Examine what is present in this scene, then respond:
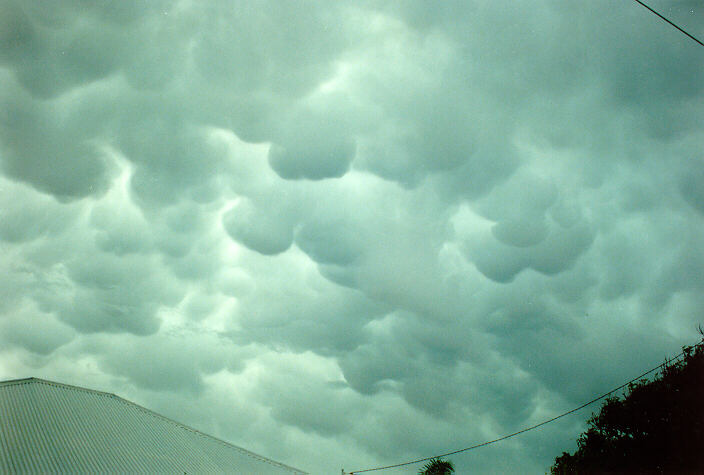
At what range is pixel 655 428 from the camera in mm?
41062

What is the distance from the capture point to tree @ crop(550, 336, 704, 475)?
125 ft

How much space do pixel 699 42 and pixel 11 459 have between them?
4207cm

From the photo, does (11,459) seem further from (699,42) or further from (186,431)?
(699,42)

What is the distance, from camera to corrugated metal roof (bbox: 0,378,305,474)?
1443 inches

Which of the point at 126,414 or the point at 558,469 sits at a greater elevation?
the point at 126,414

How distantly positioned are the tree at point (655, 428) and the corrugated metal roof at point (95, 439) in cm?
2750

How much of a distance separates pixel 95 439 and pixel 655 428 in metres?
42.6

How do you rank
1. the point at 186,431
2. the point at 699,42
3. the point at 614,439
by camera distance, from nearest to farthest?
the point at 699,42, the point at 614,439, the point at 186,431

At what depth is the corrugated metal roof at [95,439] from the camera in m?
36.7

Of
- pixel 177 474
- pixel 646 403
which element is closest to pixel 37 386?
pixel 177 474

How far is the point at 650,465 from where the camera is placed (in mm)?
40219

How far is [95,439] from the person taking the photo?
134 feet

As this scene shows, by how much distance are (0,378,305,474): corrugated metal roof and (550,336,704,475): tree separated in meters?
27.5

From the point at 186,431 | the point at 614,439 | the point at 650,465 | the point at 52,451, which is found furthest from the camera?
the point at 186,431
